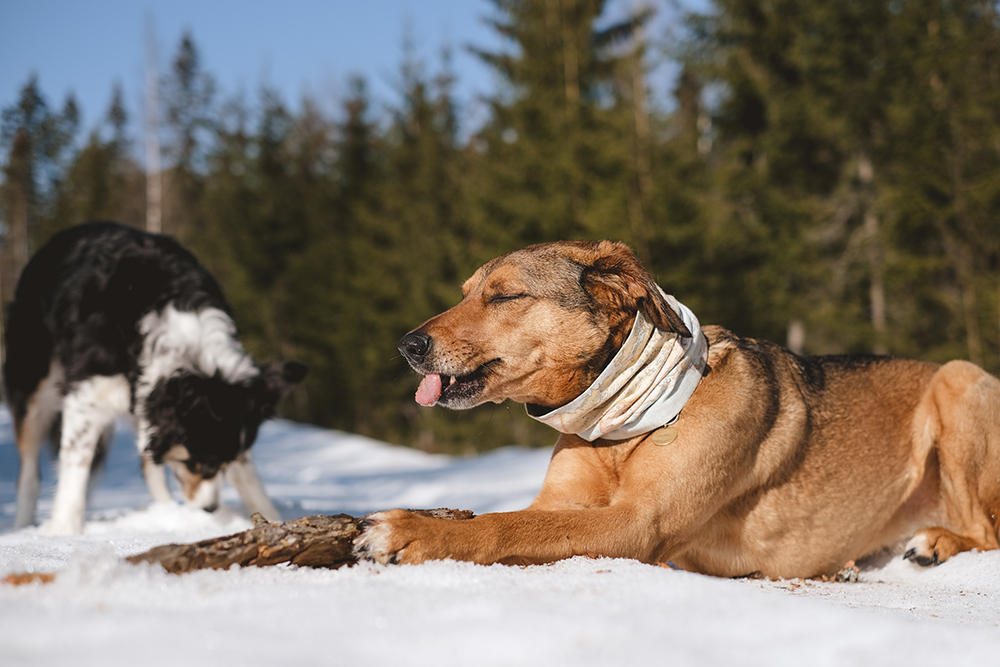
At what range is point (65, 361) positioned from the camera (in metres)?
5.33

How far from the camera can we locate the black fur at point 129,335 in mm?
4980

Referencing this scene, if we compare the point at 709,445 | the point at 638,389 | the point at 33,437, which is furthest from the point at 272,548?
the point at 33,437

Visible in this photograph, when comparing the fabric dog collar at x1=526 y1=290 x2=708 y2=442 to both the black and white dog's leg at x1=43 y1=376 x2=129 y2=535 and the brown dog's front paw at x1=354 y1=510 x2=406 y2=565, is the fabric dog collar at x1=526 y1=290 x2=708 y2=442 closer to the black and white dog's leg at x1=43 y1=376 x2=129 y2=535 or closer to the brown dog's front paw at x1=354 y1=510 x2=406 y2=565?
the brown dog's front paw at x1=354 y1=510 x2=406 y2=565

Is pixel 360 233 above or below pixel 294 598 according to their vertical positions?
above

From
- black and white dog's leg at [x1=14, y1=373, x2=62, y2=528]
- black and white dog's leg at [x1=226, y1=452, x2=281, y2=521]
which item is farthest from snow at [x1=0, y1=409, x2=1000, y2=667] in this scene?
black and white dog's leg at [x1=14, y1=373, x2=62, y2=528]

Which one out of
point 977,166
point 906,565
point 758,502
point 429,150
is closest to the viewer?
point 758,502

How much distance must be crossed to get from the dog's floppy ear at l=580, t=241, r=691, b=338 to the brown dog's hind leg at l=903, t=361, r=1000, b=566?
1.94 m

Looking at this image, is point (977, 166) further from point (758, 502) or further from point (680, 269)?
point (758, 502)

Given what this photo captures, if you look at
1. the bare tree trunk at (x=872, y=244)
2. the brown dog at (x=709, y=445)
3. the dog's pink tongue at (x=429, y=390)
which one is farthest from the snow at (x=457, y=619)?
the bare tree trunk at (x=872, y=244)

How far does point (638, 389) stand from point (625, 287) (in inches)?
20.1

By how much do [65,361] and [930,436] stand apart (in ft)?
19.2

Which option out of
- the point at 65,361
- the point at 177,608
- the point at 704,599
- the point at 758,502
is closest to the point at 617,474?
the point at 758,502

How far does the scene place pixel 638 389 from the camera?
314cm

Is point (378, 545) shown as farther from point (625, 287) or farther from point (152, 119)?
point (152, 119)
